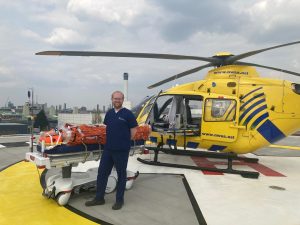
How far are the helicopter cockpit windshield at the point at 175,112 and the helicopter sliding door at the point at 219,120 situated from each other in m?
0.49

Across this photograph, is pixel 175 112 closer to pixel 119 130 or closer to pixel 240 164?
pixel 240 164

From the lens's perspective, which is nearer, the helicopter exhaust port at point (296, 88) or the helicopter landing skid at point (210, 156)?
the helicopter landing skid at point (210, 156)

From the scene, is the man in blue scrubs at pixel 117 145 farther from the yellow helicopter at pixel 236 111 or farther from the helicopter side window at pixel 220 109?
the helicopter side window at pixel 220 109

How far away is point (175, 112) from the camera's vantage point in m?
8.59

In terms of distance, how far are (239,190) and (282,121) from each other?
8.74 feet

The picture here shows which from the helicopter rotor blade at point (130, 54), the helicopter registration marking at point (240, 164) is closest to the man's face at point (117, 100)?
the helicopter rotor blade at point (130, 54)

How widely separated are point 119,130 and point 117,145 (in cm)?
23

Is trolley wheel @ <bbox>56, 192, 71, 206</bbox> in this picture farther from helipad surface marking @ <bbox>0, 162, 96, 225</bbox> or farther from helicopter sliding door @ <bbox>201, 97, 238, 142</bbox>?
helicopter sliding door @ <bbox>201, 97, 238, 142</bbox>

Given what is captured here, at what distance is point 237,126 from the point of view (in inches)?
294

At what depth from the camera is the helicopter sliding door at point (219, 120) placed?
7523mm

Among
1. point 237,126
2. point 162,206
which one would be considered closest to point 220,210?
point 162,206

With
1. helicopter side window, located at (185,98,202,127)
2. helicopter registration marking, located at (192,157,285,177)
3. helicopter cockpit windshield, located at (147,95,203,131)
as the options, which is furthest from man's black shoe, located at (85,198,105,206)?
helicopter side window, located at (185,98,202,127)

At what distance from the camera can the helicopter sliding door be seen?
752cm

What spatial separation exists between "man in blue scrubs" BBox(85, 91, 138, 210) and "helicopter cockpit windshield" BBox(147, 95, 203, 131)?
140 inches
